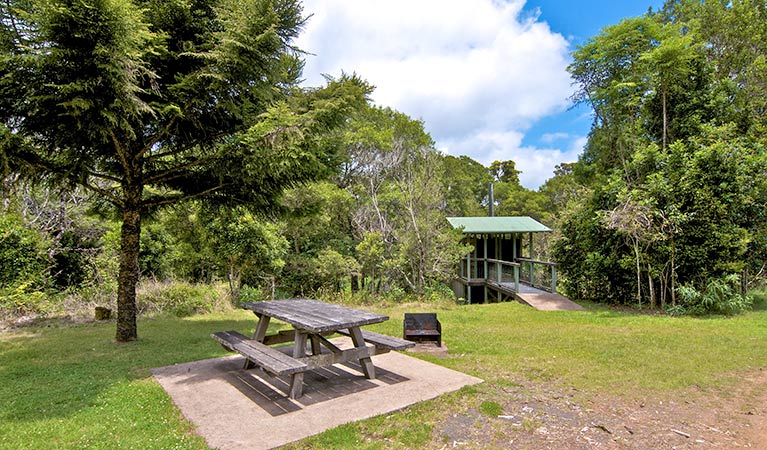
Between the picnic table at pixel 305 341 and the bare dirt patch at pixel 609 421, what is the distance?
1258mm

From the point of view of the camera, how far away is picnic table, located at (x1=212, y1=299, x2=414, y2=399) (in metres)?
4.00

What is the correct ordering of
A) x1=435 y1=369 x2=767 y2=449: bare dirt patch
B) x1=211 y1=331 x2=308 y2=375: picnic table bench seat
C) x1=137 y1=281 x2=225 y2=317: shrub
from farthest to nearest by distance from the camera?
→ x1=137 y1=281 x2=225 y2=317: shrub
x1=211 y1=331 x2=308 y2=375: picnic table bench seat
x1=435 y1=369 x2=767 y2=449: bare dirt patch

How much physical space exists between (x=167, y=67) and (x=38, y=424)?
5.02 m

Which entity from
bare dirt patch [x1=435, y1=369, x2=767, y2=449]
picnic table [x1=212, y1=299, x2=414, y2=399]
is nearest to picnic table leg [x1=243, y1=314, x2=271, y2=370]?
picnic table [x1=212, y1=299, x2=414, y2=399]

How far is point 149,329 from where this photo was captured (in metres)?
7.98

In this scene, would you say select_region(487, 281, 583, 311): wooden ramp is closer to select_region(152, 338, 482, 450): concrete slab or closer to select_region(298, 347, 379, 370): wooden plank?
select_region(152, 338, 482, 450): concrete slab

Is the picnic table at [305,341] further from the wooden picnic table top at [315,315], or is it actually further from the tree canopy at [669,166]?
the tree canopy at [669,166]

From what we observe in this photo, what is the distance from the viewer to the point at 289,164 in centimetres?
545

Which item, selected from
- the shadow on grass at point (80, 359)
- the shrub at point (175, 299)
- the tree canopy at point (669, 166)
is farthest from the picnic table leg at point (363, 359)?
the tree canopy at point (669, 166)

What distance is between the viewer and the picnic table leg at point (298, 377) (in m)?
4.13

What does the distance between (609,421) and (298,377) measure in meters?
2.99

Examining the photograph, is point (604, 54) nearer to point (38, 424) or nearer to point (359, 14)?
point (359, 14)

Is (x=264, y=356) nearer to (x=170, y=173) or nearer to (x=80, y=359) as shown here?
(x=80, y=359)

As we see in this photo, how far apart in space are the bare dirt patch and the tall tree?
12.5ft
